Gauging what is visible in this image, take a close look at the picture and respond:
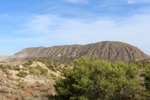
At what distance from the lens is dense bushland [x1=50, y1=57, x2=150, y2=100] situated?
1317cm

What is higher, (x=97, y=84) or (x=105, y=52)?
(x=97, y=84)

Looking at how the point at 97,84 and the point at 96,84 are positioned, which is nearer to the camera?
the point at 97,84

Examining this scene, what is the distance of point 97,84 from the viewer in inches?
516

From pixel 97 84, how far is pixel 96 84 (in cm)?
22

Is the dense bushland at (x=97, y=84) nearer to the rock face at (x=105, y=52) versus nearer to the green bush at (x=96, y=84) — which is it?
the green bush at (x=96, y=84)

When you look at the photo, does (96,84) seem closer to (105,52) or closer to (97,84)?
(97,84)

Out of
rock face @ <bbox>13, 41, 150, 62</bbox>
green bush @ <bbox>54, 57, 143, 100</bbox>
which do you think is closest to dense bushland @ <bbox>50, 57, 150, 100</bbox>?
green bush @ <bbox>54, 57, 143, 100</bbox>

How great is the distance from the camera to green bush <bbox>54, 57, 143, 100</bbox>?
1316 cm

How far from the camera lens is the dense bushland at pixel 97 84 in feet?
43.2

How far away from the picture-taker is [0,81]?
23.9 m

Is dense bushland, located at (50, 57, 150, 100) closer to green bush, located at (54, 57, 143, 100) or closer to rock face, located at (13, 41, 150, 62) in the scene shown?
green bush, located at (54, 57, 143, 100)

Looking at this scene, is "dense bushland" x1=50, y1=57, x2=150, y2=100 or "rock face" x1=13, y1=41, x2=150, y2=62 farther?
"rock face" x1=13, y1=41, x2=150, y2=62

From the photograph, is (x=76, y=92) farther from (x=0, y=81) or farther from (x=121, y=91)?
(x=0, y=81)

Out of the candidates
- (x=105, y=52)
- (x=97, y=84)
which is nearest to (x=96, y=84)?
(x=97, y=84)
